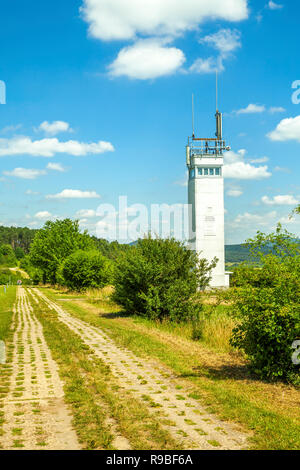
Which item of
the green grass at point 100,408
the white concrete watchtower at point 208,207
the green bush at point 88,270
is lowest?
the green grass at point 100,408

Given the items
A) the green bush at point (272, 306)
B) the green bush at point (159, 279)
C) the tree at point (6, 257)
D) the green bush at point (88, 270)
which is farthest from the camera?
the tree at point (6, 257)

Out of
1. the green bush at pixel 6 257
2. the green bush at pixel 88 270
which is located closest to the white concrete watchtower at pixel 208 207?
the green bush at pixel 88 270

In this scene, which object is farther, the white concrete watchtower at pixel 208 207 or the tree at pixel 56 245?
the tree at pixel 56 245

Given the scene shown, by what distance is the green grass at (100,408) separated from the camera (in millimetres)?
4816

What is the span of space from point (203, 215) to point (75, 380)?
3876 centimetres

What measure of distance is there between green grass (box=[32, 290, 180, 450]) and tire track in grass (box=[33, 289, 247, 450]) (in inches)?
7.4

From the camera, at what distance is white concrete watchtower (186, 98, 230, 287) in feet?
147

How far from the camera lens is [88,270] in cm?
3538

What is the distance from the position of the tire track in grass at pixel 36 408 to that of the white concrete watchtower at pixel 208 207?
3542cm

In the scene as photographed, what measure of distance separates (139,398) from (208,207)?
1561 inches

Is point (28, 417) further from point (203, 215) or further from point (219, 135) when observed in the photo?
point (219, 135)

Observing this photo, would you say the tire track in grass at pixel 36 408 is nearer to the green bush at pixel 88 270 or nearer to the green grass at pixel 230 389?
the green grass at pixel 230 389

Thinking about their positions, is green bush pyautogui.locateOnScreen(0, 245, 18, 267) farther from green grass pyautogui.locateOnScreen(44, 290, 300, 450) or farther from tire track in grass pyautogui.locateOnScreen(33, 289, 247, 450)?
tire track in grass pyautogui.locateOnScreen(33, 289, 247, 450)
